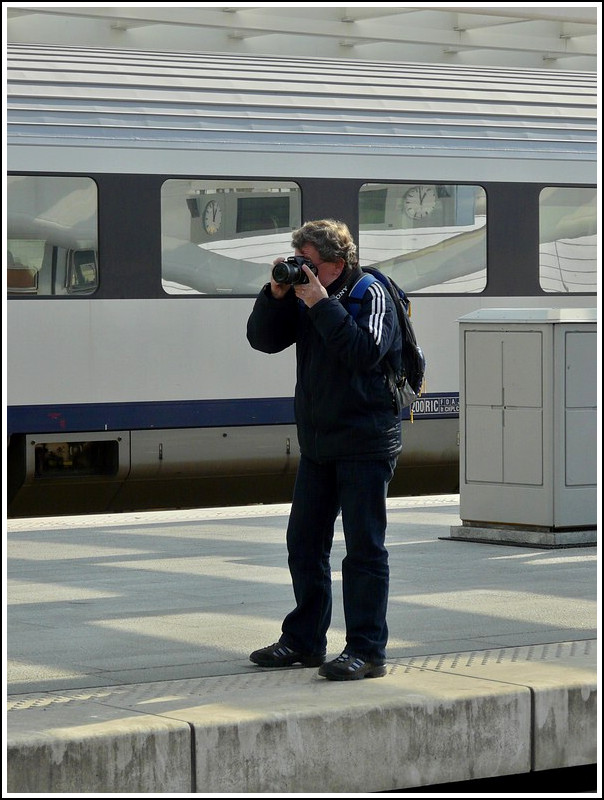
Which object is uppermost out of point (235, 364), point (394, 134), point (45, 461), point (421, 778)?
point (394, 134)

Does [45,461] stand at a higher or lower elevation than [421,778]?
higher

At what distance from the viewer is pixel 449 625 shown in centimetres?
626

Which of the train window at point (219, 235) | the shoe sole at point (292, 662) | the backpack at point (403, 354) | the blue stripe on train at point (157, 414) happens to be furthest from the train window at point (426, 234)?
the shoe sole at point (292, 662)

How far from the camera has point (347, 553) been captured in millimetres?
5328

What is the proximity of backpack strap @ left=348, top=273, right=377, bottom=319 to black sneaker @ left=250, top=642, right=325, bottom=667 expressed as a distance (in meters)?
1.21

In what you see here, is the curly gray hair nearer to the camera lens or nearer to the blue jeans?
the camera lens

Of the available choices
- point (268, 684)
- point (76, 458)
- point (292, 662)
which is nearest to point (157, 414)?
point (76, 458)

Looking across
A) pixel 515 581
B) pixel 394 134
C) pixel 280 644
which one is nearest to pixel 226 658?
pixel 280 644

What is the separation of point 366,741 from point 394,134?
7866 mm

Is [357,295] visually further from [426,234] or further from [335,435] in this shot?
[426,234]

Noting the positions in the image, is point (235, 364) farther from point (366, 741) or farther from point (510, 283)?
point (366, 741)

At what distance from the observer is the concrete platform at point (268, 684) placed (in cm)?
449

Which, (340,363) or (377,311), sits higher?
(377,311)

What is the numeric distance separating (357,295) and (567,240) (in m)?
7.74
